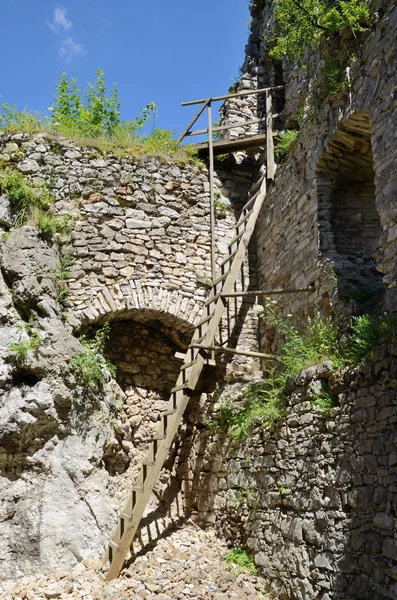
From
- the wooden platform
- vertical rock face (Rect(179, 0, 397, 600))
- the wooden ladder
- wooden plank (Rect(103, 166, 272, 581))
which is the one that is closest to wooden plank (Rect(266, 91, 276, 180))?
the wooden ladder

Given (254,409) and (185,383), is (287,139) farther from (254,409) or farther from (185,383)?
A: (254,409)

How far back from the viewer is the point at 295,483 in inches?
182

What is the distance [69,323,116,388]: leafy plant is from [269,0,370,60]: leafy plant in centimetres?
423

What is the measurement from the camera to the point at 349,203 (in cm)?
596

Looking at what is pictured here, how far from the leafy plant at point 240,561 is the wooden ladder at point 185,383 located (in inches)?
39.4

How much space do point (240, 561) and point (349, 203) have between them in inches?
154

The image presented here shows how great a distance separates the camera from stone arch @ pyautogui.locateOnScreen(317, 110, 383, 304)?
5.43m

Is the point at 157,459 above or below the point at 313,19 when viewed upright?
below

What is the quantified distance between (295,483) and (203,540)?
1.64 metres

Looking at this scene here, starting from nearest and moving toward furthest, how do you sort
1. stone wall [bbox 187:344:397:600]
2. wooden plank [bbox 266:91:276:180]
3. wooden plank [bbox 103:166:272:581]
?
stone wall [bbox 187:344:397:600], wooden plank [bbox 103:166:272:581], wooden plank [bbox 266:91:276:180]

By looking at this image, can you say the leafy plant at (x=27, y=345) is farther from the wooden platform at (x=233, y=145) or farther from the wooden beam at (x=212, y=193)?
the wooden platform at (x=233, y=145)

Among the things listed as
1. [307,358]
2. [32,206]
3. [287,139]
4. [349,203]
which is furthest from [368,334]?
[32,206]

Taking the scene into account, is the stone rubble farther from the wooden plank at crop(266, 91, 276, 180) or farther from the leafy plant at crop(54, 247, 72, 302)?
the wooden plank at crop(266, 91, 276, 180)

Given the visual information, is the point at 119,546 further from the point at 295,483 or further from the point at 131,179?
the point at 131,179
